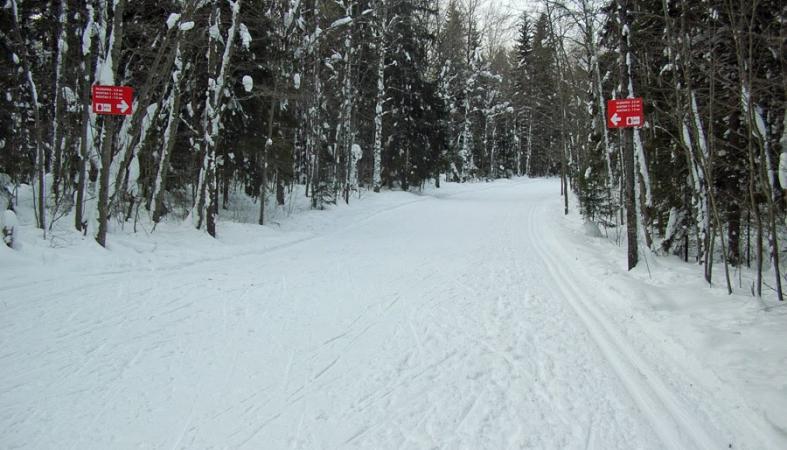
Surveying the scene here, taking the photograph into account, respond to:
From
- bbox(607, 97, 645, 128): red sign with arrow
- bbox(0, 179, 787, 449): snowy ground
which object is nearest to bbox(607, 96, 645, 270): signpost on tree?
bbox(607, 97, 645, 128): red sign with arrow

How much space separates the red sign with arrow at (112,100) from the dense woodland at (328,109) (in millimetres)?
674

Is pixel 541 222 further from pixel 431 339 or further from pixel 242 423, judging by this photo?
pixel 242 423

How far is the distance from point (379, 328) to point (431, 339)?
68 centimetres

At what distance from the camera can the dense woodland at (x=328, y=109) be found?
7293mm

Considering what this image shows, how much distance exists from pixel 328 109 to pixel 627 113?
1880cm

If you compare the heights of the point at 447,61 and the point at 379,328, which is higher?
the point at 447,61

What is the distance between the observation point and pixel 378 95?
2462 centimetres

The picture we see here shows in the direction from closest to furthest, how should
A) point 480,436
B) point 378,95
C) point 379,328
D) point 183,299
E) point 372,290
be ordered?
1. point 480,436
2. point 379,328
3. point 183,299
4. point 372,290
5. point 378,95

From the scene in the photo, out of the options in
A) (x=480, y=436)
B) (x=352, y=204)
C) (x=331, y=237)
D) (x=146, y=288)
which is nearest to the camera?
(x=480, y=436)

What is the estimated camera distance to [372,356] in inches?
180

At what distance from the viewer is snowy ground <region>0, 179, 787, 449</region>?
10.7 feet

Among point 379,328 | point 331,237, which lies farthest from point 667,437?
point 331,237

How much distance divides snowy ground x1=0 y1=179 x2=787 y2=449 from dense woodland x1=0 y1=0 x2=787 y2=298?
180 cm

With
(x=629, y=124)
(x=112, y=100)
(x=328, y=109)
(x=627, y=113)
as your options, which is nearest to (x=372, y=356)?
(x=629, y=124)
